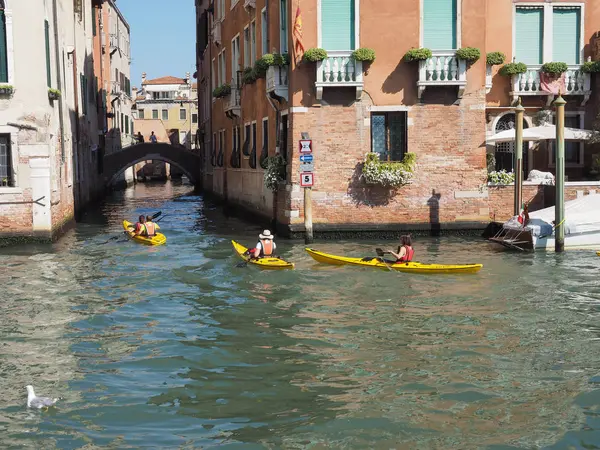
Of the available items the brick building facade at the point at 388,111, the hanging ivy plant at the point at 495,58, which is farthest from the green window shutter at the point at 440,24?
the hanging ivy plant at the point at 495,58

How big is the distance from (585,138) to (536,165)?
1898 millimetres

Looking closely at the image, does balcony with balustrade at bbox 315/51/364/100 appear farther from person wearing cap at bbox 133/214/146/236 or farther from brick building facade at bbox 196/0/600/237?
person wearing cap at bbox 133/214/146/236

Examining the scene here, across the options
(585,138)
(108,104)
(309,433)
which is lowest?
(309,433)

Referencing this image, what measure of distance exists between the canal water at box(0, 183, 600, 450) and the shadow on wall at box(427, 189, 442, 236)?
3102 mm

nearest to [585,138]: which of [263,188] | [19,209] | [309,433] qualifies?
[263,188]

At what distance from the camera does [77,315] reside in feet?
38.4

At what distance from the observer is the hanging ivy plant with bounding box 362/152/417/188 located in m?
18.9

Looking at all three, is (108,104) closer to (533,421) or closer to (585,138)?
(585,138)

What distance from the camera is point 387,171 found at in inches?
745

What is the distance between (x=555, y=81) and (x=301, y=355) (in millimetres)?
14569

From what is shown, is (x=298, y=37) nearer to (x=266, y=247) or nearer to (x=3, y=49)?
(x=266, y=247)

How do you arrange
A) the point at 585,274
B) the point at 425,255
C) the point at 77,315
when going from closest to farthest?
the point at 77,315
the point at 585,274
the point at 425,255

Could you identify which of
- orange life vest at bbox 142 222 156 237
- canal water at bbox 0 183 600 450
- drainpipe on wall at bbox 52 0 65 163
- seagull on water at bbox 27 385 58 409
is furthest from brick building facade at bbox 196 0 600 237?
seagull on water at bbox 27 385 58 409

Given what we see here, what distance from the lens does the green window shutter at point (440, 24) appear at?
19.2 m
